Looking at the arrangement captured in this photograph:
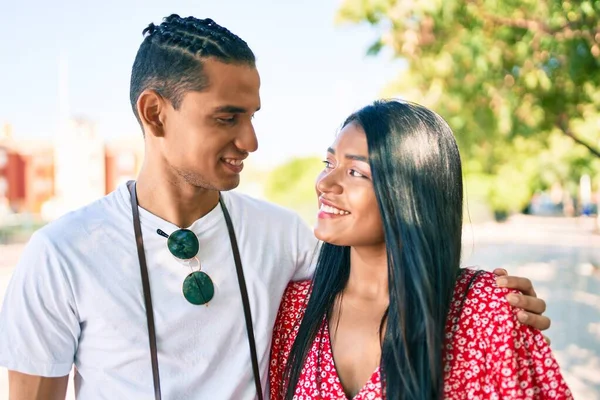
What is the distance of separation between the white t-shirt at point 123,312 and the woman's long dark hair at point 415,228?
0.47 m

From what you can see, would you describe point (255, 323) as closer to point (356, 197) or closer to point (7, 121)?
point (356, 197)

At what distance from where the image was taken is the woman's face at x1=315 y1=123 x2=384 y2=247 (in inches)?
82.9

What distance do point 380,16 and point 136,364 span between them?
21.0 feet

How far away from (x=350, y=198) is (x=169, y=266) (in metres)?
0.62

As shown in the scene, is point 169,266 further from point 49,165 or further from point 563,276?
point 49,165

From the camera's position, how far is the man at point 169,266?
77.4 inches

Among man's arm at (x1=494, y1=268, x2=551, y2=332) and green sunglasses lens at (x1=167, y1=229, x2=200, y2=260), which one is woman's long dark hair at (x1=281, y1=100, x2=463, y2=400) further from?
green sunglasses lens at (x1=167, y1=229, x2=200, y2=260)

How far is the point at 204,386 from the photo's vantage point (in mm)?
2070

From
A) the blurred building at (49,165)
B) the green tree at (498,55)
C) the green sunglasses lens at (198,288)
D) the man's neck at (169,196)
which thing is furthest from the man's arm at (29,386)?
the blurred building at (49,165)

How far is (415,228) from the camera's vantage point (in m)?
2.02

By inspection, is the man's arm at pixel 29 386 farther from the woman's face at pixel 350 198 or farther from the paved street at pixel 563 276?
the paved street at pixel 563 276

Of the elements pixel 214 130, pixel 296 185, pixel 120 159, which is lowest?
pixel 120 159

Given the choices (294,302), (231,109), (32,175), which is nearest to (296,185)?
(294,302)

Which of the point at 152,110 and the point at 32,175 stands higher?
the point at 152,110
